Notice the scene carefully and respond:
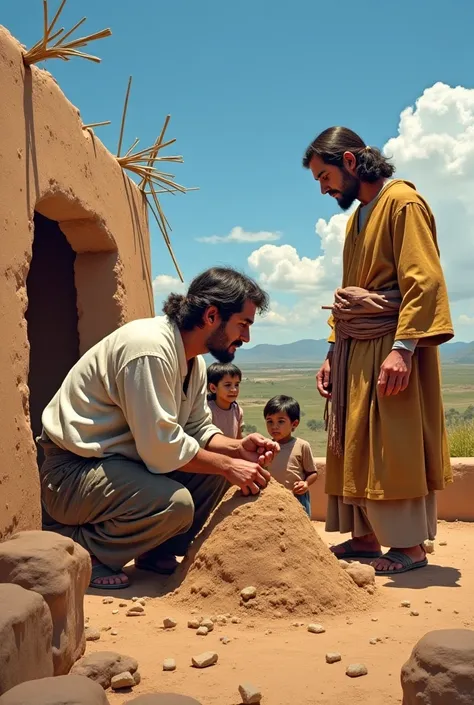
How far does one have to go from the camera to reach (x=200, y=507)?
399 centimetres

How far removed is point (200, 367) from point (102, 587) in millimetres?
1179

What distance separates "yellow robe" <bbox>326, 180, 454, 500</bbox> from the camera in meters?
4.03

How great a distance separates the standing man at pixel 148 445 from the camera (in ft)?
11.9

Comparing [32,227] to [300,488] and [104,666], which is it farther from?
[300,488]

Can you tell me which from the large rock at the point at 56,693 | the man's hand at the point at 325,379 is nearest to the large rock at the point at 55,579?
the large rock at the point at 56,693

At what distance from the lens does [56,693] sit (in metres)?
1.81

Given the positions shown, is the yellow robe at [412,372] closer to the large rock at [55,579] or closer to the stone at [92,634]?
the stone at [92,634]

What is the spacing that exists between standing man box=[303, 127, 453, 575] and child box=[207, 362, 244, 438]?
160cm

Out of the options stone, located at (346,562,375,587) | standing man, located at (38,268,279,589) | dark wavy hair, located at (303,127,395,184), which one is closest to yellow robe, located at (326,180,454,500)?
dark wavy hair, located at (303,127,395,184)

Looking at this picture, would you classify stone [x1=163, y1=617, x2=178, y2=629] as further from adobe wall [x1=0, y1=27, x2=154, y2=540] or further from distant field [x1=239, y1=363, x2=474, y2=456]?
distant field [x1=239, y1=363, x2=474, y2=456]

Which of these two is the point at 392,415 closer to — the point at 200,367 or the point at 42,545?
the point at 200,367

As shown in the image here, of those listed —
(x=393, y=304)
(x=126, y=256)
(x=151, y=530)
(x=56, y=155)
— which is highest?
(x=56, y=155)

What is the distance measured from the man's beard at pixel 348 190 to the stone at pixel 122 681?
2850mm

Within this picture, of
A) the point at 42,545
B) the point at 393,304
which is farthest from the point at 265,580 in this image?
the point at 393,304
